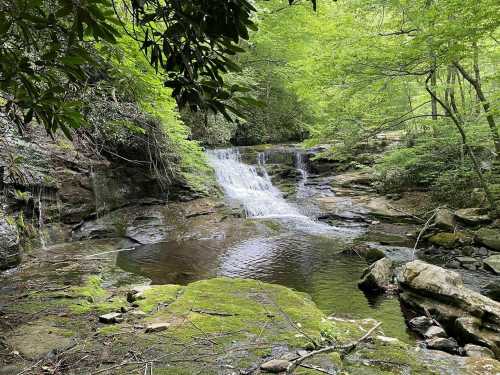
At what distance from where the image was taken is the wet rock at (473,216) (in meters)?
9.66

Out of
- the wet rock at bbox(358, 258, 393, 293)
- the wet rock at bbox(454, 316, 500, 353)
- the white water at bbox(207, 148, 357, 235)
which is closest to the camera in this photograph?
the wet rock at bbox(454, 316, 500, 353)

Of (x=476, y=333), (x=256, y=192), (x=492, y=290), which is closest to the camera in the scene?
(x=476, y=333)

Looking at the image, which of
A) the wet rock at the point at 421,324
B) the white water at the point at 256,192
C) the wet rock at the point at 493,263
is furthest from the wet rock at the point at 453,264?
the white water at the point at 256,192

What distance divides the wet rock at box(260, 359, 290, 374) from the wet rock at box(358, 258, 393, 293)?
4.19m

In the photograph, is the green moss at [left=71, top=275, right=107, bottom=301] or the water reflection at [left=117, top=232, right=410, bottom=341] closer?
the green moss at [left=71, top=275, right=107, bottom=301]

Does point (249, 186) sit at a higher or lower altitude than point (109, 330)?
higher

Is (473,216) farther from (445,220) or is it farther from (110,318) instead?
(110,318)

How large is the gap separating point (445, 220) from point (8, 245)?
31.1ft

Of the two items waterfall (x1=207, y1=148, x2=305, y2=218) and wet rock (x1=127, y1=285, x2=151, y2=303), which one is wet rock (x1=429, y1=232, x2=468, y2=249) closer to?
waterfall (x1=207, y1=148, x2=305, y2=218)

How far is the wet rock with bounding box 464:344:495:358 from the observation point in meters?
3.99

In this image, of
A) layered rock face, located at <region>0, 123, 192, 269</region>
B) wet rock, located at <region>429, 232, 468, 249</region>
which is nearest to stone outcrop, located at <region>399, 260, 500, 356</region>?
wet rock, located at <region>429, 232, 468, 249</region>

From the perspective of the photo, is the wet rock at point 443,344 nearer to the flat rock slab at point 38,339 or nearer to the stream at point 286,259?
the stream at point 286,259

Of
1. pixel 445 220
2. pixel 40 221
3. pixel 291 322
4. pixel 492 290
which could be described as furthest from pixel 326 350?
pixel 445 220

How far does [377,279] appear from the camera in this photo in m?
6.55
